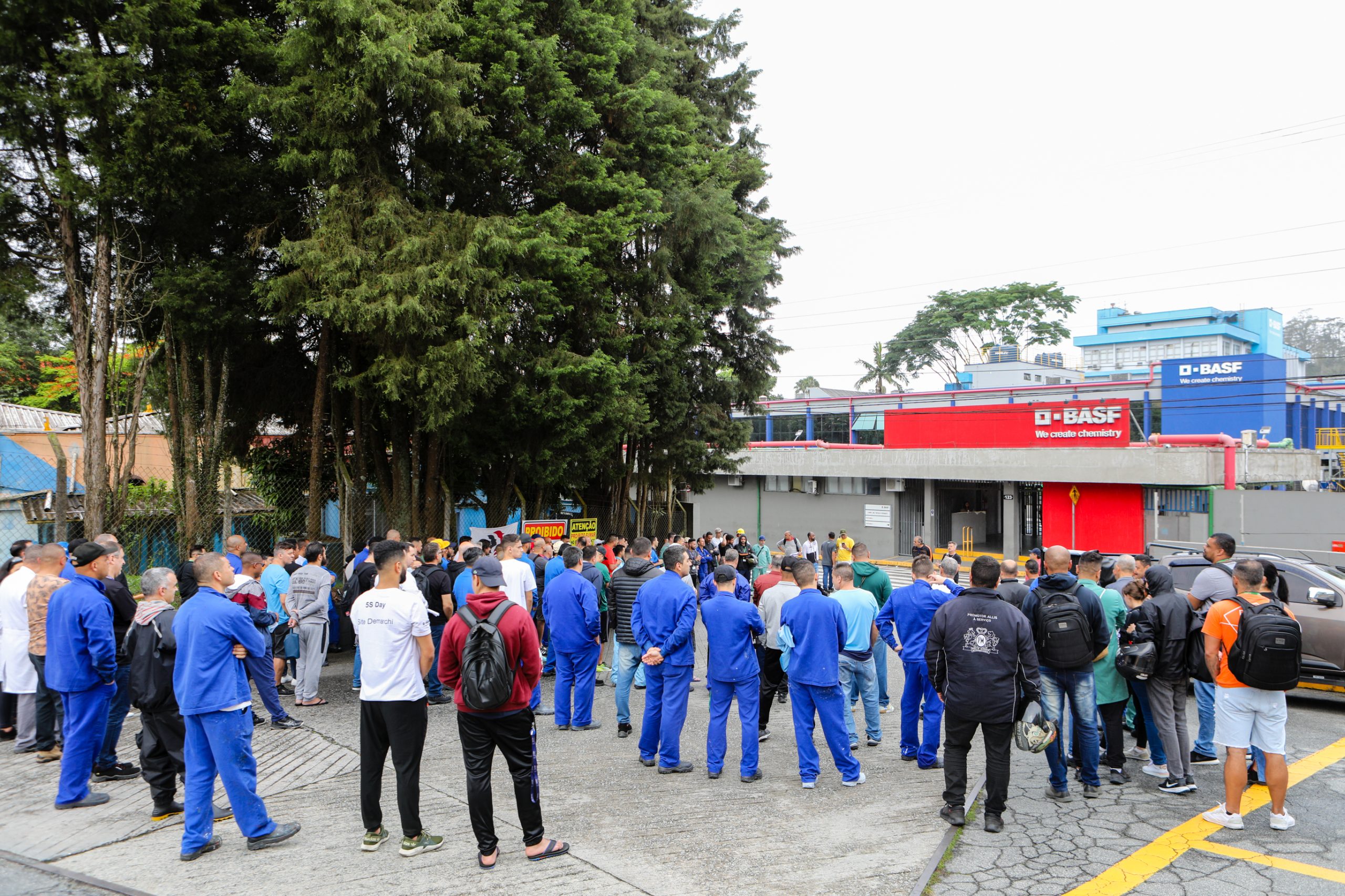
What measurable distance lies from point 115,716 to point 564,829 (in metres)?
3.84

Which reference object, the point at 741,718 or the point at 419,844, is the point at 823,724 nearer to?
the point at 741,718

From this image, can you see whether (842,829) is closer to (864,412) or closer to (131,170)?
(131,170)

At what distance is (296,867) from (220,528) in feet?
32.6

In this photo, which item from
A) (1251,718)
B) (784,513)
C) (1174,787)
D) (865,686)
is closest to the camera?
(1251,718)

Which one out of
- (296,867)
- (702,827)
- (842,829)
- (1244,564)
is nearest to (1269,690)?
(1244,564)

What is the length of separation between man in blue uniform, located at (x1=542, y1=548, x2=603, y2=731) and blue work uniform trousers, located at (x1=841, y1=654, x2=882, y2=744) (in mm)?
2372

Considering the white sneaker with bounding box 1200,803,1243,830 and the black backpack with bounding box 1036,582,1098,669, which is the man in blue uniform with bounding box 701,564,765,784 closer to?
the black backpack with bounding box 1036,582,1098,669

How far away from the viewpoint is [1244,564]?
5809 mm

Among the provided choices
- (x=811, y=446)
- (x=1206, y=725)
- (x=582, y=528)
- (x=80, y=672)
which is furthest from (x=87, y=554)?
(x=811, y=446)

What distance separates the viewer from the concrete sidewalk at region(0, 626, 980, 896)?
4871 millimetres

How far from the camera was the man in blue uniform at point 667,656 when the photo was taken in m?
6.86

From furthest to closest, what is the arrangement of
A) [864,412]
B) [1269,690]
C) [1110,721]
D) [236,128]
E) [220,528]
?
[864,412] → [220,528] → [236,128] → [1110,721] → [1269,690]

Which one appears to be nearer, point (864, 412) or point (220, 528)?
point (220, 528)

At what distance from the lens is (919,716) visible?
24.5 ft
